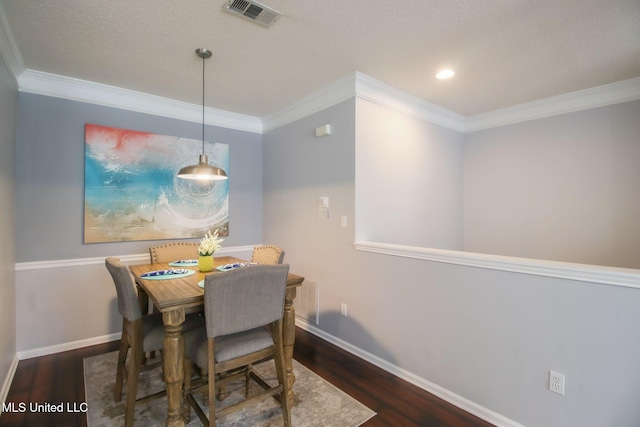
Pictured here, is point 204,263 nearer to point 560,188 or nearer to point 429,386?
point 429,386

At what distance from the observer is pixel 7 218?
7.82 ft

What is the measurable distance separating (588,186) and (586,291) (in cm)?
212

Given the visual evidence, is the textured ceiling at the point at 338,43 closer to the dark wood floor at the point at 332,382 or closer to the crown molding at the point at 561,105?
the crown molding at the point at 561,105

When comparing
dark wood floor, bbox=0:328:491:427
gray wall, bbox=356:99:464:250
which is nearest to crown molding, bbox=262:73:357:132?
gray wall, bbox=356:99:464:250

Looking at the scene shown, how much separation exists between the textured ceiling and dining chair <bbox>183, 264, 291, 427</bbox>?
65.5 inches

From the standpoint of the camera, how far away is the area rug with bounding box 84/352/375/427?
6.47 feet

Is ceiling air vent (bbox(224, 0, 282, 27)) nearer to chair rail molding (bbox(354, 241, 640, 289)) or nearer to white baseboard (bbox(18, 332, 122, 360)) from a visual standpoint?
chair rail molding (bbox(354, 241, 640, 289))

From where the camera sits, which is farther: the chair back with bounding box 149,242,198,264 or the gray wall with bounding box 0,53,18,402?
the chair back with bounding box 149,242,198,264

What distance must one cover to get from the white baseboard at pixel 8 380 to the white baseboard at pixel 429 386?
251 cm

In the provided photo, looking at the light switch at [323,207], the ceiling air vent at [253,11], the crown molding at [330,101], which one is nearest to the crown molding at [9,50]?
the crown molding at [330,101]

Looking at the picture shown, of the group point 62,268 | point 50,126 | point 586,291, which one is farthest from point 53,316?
point 586,291

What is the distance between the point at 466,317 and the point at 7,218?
3549mm

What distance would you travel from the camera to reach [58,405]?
212cm

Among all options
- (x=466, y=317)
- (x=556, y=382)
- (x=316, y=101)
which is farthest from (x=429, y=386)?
(x=316, y=101)
